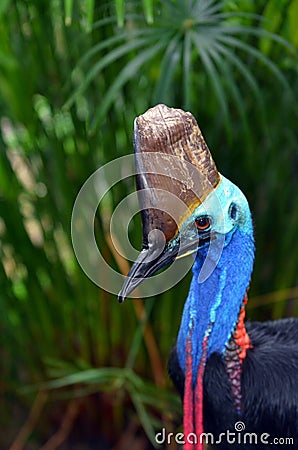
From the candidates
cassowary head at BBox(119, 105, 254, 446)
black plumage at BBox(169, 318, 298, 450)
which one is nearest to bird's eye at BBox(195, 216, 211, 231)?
cassowary head at BBox(119, 105, 254, 446)

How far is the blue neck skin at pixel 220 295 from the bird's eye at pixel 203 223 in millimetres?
48

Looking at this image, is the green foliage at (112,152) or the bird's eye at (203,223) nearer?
the bird's eye at (203,223)

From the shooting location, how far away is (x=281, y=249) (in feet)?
5.30

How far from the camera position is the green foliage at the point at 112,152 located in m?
1.34

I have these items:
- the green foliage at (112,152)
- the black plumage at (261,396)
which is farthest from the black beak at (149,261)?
the green foliage at (112,152)

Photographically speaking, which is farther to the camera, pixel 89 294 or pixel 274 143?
pixel 89 294

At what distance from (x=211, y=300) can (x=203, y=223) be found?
140 millimetres

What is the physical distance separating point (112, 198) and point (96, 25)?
0.35 meters

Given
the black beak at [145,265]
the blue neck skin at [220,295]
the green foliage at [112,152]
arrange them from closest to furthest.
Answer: the black beak at [145,265], the blue neck skin at [220,295], the green foliage at [112,152]

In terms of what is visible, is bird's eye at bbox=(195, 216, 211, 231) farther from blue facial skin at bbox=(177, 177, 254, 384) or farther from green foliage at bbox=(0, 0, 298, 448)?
green foliage at bbox=(0, 0, 298, 448)

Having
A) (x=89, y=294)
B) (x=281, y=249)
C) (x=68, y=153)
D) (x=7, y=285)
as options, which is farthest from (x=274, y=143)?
(x=7, y=285)

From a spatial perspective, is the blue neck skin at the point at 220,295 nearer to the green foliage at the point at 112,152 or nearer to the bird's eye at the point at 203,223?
the bird's eye at the point at 203,223

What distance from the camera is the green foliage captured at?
4.39 feet

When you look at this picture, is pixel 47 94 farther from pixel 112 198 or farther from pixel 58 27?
pixel 112 198
